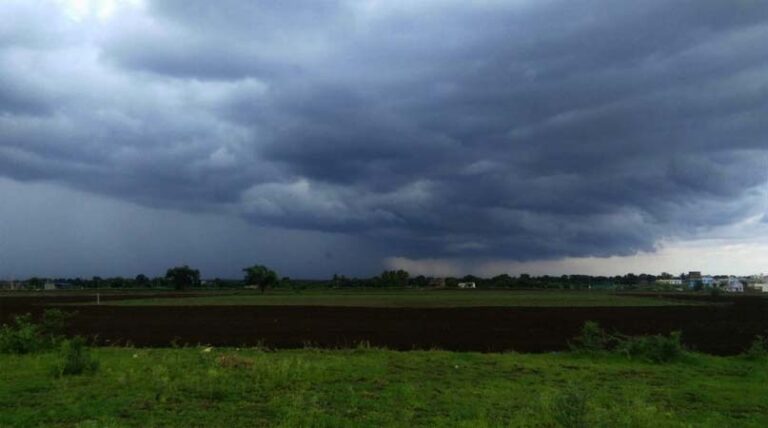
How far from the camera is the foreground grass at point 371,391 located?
13211mm

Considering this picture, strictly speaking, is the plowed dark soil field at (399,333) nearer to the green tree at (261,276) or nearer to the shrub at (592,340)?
the shrub at (592,340)

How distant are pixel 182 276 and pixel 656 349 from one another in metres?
179

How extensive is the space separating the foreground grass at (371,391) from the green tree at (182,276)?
171 meters

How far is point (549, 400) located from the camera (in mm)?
14477

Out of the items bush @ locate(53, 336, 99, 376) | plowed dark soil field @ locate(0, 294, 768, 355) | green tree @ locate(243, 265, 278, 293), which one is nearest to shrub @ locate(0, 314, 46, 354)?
plowed dark soil field @ locate(0, 294, 768, 355)

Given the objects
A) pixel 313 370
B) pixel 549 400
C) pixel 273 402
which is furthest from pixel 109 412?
pixel 549 400

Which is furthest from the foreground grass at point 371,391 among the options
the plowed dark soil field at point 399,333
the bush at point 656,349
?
the plowed dark soil field at point 399,333

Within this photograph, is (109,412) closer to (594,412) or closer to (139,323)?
(594,412)

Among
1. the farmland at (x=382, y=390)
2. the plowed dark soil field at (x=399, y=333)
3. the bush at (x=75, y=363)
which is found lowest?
the plowed dark soil field at (x=399, y=333)

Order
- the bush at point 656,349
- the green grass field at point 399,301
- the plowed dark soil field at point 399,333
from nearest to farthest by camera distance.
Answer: the bush at point 656,349
the plowed dark soil field at point 399,333
the green grass field at point 399,301

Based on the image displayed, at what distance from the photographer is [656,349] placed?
26.0m

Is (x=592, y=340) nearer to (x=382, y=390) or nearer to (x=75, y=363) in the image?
(x=382, y=390)

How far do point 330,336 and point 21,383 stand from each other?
22.0 meters

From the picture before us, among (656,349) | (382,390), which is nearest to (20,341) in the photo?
(382,390)
